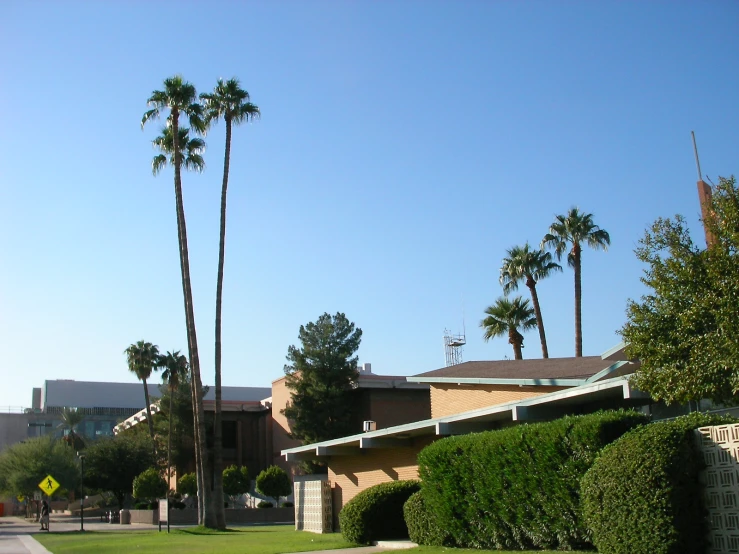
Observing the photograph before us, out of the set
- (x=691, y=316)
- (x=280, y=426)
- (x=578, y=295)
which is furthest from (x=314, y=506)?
(x=280, y=426)

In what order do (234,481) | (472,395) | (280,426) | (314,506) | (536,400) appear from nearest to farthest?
(536,400)
(472,395)
(314,506)
(234,481)
(280,426)

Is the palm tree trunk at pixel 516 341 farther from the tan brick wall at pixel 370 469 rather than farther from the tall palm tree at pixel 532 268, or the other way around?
Answer: the tan brick wall at pixel 370 469

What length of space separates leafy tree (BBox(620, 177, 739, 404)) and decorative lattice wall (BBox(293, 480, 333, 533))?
1635 cm

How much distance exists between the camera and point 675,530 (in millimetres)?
12031

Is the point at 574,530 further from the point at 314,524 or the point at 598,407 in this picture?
the point at 314,524

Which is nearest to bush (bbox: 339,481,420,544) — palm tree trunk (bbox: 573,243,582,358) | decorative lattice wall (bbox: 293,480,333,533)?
decorative lattice wall (bbox: 293,480,333,533)

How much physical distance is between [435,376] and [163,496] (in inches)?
1383

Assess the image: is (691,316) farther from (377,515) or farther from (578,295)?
(578,295)

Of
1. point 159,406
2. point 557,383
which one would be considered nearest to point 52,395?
point 159,406

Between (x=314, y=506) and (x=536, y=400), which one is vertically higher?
(x=536, y=400)

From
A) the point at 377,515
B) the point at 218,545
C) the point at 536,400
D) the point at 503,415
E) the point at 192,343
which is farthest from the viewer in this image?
the point at 192,343

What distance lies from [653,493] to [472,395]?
15.9 metres

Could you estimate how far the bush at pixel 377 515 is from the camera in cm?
2159

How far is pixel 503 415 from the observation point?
20.6m
